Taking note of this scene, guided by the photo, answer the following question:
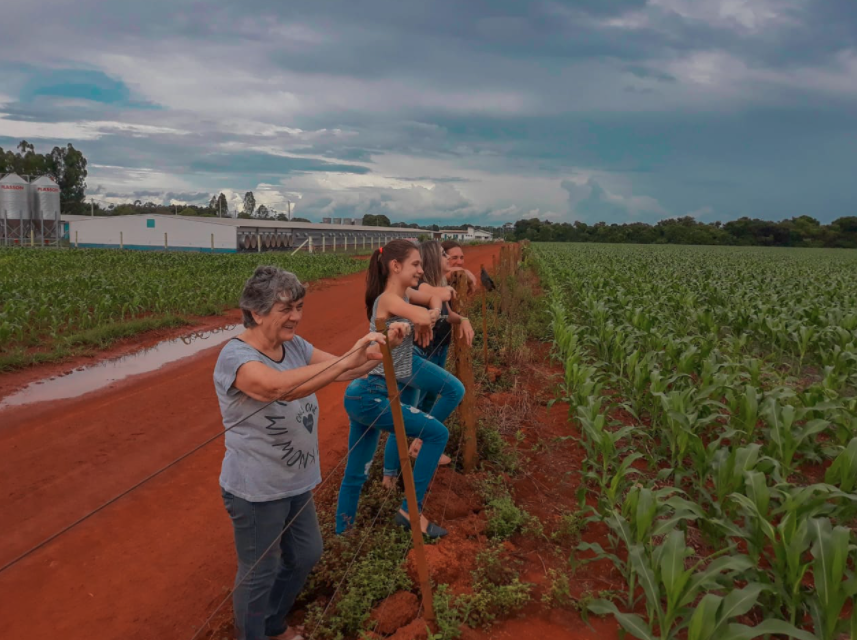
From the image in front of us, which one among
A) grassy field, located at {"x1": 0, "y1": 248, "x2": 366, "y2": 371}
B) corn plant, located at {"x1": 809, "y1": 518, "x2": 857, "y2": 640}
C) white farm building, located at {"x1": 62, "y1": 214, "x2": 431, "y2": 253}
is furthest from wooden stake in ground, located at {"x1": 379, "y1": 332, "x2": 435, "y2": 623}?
white farm building, located at {"x1": 62, "y1": 214, "x2": 431, "y2": 253}

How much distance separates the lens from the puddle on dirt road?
25.5 ft

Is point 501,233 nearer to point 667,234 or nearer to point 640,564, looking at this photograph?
point 667,234

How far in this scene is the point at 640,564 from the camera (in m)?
3.13

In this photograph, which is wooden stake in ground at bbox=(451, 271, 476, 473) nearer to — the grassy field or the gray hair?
the gray hair

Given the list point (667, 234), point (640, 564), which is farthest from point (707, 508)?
point (667, 234)

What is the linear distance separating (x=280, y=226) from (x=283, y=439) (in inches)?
1987

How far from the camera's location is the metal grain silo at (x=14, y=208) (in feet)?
153

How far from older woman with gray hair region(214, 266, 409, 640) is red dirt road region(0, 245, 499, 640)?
1.03 meters

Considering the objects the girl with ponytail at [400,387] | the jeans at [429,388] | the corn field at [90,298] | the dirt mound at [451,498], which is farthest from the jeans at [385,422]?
the corn field at [90,298]

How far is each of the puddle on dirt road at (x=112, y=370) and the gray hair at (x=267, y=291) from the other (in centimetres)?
637

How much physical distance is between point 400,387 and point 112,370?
7.05m

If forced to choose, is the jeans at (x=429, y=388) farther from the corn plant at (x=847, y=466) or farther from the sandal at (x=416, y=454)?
the corn plant at (x=847, y=466)

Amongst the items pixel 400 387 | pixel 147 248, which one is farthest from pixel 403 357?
pixel 147 248

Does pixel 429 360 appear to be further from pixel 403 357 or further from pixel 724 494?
pixel 724 494
